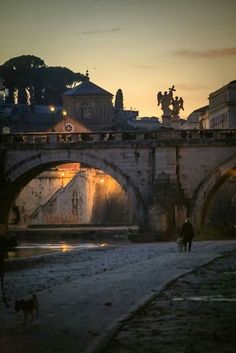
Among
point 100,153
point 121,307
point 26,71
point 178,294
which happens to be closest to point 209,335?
point 121,307

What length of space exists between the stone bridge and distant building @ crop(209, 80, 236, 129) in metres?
41.7

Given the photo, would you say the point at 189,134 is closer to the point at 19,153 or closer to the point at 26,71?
the point at 19,153

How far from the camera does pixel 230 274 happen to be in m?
15.8

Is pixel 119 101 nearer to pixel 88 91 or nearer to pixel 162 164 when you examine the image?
pixel 88 91

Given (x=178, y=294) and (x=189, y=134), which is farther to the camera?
(x=189, y=134)

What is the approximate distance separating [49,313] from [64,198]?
187 feet

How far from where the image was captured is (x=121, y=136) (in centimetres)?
4553

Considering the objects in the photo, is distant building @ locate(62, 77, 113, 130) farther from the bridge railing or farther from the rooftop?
the bridge railing

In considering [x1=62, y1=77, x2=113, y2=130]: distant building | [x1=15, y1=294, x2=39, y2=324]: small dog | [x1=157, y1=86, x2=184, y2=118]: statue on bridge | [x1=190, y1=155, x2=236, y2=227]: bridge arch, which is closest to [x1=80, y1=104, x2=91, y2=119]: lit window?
[x1=62, y1=77, x2=113, y2=130]: distant building

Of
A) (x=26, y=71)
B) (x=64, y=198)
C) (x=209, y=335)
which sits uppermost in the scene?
(x=26, y=71)

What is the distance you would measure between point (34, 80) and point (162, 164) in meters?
81.7

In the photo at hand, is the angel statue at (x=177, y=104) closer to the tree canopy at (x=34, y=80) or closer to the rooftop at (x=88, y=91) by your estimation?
the rooftop at (x=88, y=91)

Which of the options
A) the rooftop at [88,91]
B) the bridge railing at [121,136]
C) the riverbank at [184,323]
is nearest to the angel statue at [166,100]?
the bridge railing at [121,136]

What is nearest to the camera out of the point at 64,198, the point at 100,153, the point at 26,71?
the point at 100,153
